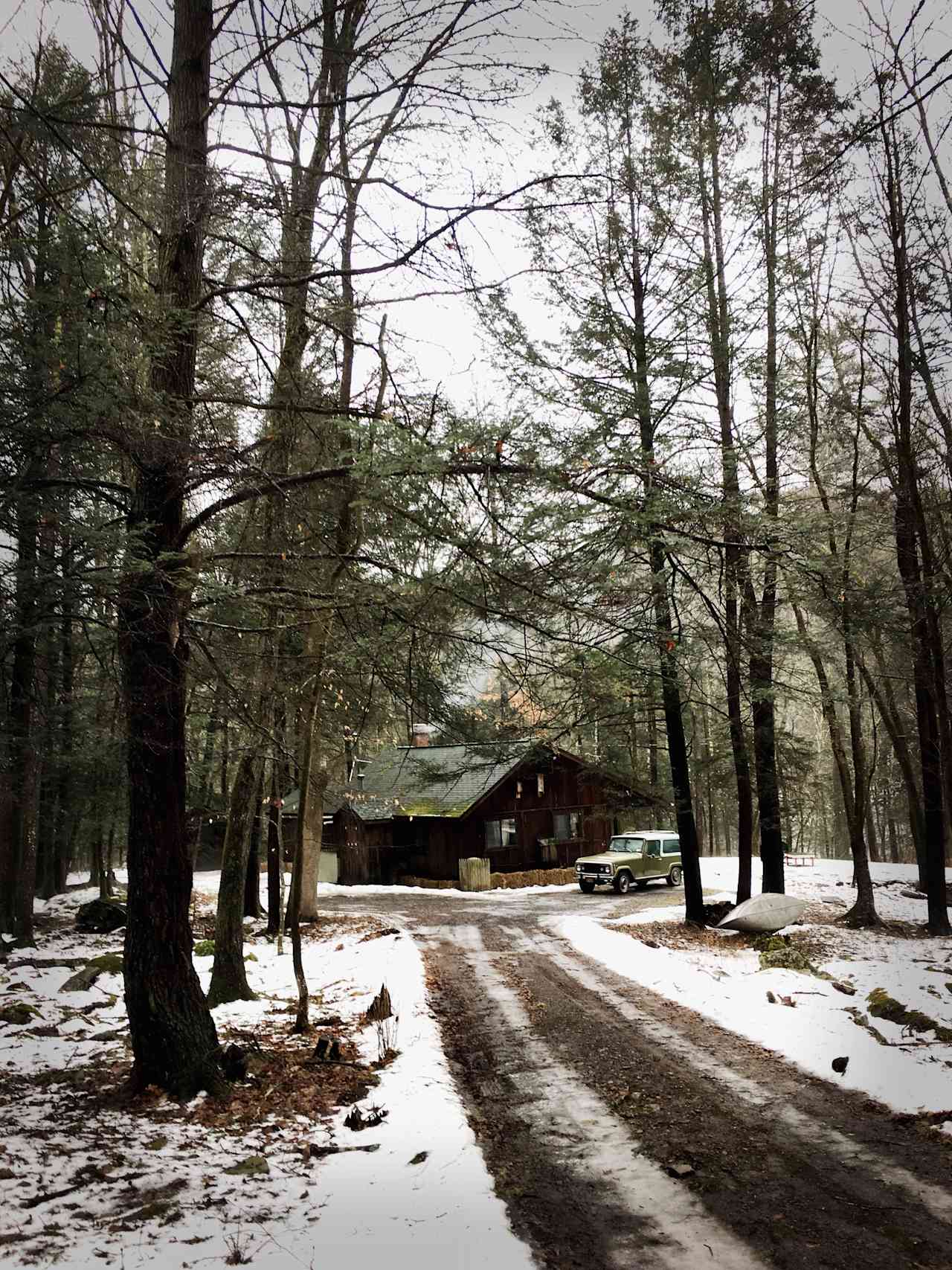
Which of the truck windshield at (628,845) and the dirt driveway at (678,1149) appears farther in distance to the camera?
the truck windshield at (628,845)

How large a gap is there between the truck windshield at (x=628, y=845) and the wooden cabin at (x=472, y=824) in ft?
3.03

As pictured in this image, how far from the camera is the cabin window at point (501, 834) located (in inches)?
1192

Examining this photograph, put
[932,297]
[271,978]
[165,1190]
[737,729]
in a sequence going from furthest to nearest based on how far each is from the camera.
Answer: [737,729] < [271,978] < [932,297] < [165,1190]

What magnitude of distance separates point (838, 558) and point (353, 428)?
16.3ft

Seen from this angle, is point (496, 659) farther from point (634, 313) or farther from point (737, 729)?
point (634, 313)

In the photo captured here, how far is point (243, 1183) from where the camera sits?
506 centimetres

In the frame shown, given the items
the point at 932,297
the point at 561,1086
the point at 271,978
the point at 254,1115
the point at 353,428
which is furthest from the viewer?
the point at 271,978

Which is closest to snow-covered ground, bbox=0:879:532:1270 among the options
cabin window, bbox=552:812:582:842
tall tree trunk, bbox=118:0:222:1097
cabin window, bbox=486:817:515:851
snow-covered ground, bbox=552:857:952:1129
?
tall tree trunk, bbox=118:0:222:1097

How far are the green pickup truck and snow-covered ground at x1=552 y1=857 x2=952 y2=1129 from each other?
776 centimetres

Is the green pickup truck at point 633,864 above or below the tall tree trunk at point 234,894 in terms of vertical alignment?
below

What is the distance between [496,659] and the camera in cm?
639

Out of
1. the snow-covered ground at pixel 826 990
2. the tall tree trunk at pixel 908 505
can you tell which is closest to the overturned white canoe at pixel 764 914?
the snow-covered ground at pixel 826 990

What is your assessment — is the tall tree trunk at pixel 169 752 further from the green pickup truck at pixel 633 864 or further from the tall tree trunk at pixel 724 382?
the green pickup truck at pixel 633 864

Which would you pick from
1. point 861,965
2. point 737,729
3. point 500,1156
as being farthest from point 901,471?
point 500,1156
